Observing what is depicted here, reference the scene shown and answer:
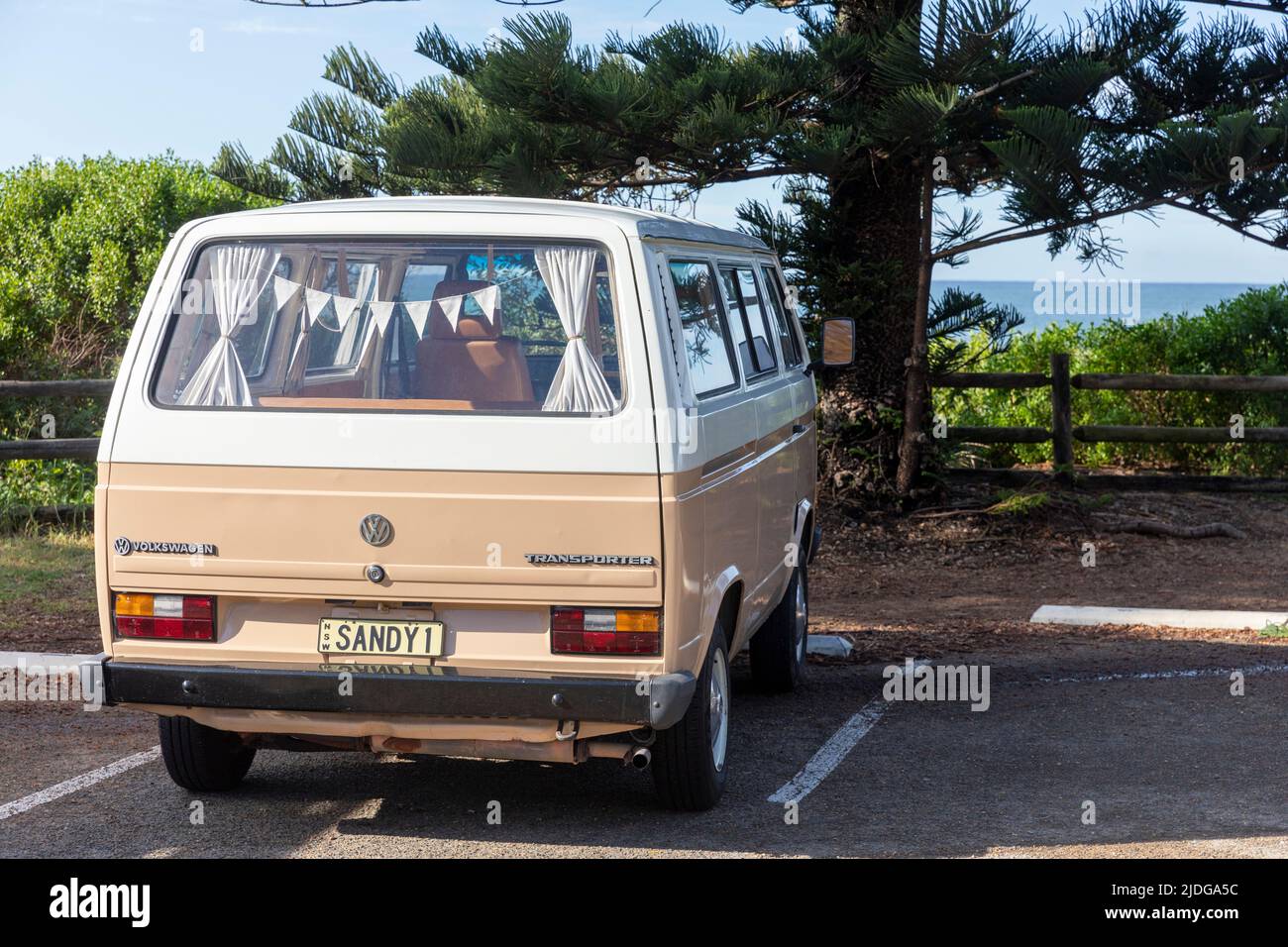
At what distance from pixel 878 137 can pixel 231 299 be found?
7597 millimetres

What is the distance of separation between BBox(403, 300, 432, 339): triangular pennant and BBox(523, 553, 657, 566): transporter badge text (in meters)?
1.01

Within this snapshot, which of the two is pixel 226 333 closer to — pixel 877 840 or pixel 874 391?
pixel 877 840

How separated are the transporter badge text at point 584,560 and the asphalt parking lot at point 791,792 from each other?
3.51ft

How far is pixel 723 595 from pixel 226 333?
2.01m

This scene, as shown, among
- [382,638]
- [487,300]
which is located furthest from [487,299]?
[382,638]

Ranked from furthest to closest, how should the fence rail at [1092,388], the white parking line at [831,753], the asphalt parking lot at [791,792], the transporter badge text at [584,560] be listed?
the fence rail at [1092,388] → the white parking line at [831,753] → the asphalt parking lot at [791,792] → the transporter badge text at [584,560]

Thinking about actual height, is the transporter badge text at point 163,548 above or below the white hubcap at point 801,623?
above

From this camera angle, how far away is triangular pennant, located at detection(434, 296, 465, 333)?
205 inches

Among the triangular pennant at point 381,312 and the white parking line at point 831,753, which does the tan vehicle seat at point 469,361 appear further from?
the white parking line at point 831,753

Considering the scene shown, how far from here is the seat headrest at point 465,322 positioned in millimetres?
5176

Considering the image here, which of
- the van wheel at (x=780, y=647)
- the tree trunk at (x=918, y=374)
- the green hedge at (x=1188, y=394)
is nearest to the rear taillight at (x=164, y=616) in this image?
the van wheel at (x=780, y=647)

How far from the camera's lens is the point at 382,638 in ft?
15.7

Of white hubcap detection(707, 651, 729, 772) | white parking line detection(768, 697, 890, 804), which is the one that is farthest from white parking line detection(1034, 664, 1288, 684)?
white hubcap detection(707, 651, 729, 772)

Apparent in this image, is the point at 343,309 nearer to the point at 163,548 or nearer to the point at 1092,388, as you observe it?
the point at 163,548
